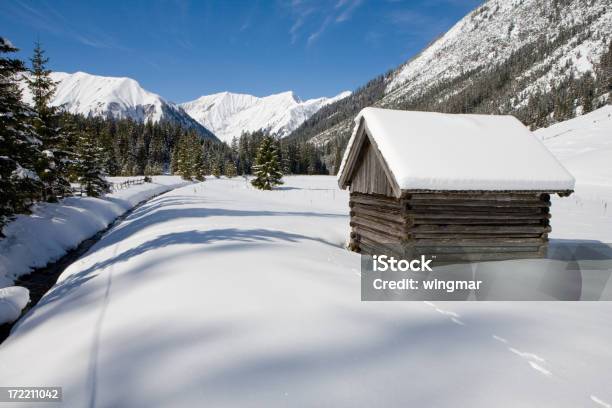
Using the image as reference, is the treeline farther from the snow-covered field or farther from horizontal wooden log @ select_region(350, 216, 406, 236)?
horizontal wooden log @ select_region(350, 216, 406, 236)

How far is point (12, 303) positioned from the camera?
31.3 ft

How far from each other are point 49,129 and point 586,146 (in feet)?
240

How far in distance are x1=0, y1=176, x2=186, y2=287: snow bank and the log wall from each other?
1340 centimetres

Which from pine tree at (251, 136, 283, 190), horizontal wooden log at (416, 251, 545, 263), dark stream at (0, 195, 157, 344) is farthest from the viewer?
pine tree at (251, 136, 283, 190)

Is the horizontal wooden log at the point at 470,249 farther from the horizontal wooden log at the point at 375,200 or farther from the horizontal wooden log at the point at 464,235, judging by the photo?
the horizontal wooden log at the point at 375,200

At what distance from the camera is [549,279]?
8.69m

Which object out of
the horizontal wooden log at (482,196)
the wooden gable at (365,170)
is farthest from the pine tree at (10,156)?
the horizontal wooden log at (482,196)

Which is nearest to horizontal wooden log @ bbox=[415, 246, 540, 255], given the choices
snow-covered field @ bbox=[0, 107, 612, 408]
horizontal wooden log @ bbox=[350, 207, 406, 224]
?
horizontal wooden log @ bbox=[350, 207, 406, 224]

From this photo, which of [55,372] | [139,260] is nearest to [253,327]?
[55,372]

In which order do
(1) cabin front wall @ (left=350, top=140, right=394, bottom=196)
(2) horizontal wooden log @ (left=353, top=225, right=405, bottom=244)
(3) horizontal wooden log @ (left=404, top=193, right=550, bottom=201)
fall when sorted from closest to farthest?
1. (3) horizontal wooden log @ (left=404, top=193, right=550, bottom=201)
2. (2) horizontal wooden log @ (left=353, top=225, right=405, bottom=244)
3. (1) cabin front wall @ (left=350, top=140, right=394, bottom=196)

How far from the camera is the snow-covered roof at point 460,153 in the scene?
29.5 feet

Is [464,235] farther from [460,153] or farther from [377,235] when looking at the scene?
[377,235]

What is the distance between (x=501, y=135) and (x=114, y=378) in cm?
1199

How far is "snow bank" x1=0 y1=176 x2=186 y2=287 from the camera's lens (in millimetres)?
13727
